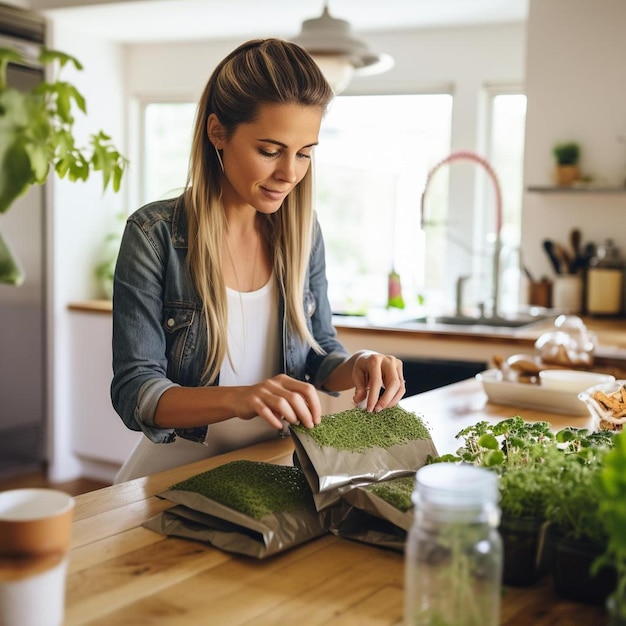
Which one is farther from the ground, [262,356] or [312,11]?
[312,11]

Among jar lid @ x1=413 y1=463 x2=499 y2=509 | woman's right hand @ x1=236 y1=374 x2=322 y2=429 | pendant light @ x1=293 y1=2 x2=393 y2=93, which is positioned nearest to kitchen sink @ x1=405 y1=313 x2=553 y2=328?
pendant light @ x1=293 y1=2 x2=393 y2=93

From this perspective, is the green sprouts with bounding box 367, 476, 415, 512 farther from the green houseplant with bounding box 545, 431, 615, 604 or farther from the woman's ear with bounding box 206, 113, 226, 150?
the woman's ear with bounding box 206, 113, 226, 150

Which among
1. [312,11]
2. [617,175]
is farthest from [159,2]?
[617,175]

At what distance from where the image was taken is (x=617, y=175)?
11.9 ft

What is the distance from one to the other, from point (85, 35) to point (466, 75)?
2.01 m

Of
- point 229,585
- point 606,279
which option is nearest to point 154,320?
point 229,585

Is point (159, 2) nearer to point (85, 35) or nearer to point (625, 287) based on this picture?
point (85, 35)

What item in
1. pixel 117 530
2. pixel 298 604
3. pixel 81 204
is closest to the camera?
pixel 298 604

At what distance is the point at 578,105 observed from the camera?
3.68 m

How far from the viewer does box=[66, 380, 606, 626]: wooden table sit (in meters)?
0.90

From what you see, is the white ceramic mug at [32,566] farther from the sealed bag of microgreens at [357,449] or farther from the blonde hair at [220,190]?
the blonde hair at [220,190]

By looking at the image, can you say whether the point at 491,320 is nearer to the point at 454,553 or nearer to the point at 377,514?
the point at 377,514

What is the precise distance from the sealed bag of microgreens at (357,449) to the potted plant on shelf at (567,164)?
2.57 meters

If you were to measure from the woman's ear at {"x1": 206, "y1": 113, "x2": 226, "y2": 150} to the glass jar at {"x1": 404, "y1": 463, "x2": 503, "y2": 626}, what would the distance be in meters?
1.05
